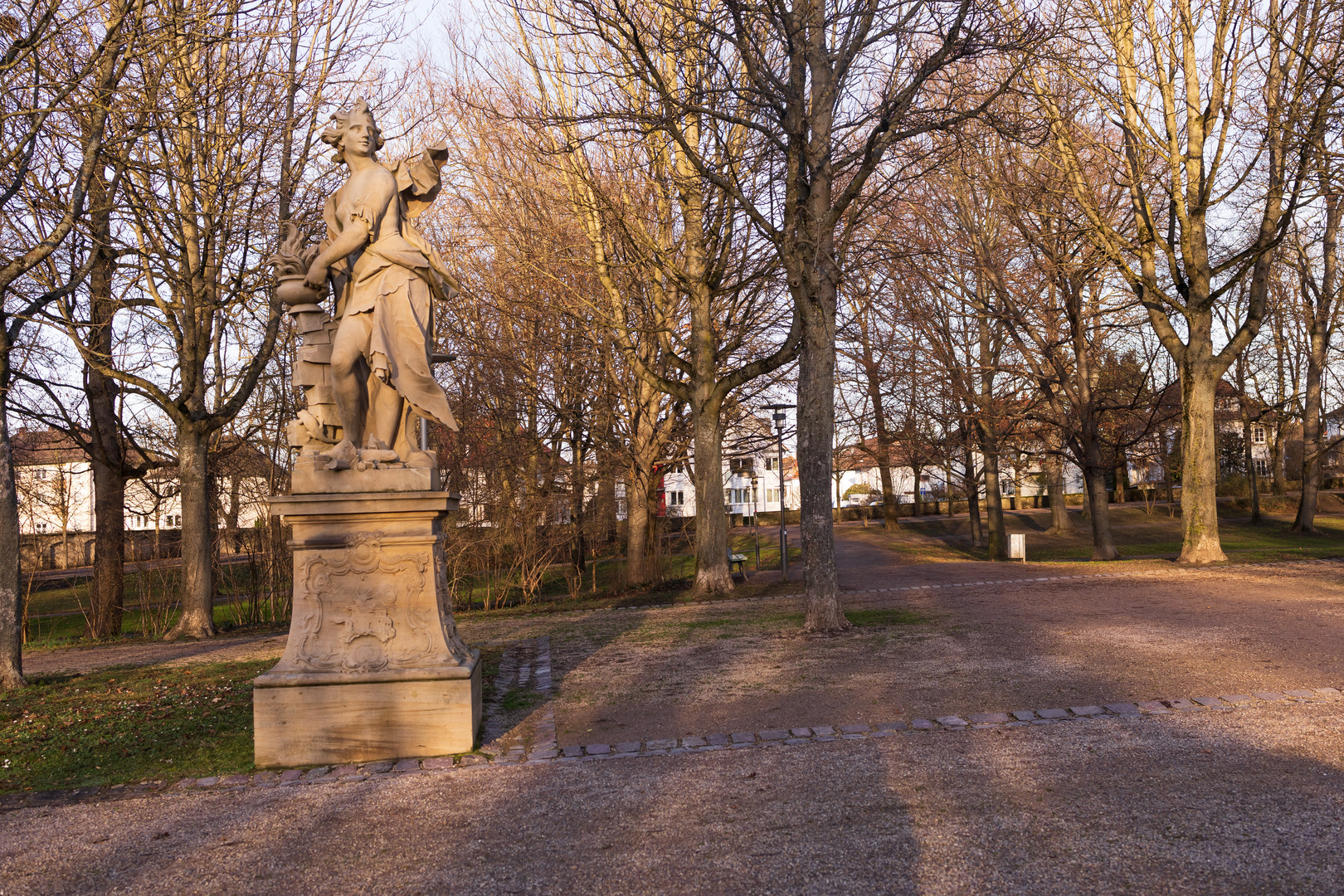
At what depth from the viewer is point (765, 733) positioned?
18.7 ft

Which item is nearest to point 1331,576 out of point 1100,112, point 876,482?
point 1100,112

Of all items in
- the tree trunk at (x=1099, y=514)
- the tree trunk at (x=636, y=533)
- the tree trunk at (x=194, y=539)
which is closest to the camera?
the tree trunk at (x=194, y=539)

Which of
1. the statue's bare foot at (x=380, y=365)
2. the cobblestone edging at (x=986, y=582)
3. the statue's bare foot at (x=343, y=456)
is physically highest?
the statue's bare foot at (x=380, y=365)

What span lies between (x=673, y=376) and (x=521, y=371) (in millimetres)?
3675

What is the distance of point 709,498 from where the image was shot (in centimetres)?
1485

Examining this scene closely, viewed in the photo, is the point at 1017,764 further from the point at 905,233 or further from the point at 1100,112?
the point at 905,233

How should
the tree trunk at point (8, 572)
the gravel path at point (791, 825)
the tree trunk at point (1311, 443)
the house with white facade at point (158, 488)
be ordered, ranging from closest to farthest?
the gravel path at point (791, 825) < the tree trunk at point (8, 572) < the house with white facade at point (158, 488) < the tree trunk at point (1311, 443)

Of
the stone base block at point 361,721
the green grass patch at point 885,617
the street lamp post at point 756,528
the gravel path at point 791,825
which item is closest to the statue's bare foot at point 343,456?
the stone base block at point 361,721

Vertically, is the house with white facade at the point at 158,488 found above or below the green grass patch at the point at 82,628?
above

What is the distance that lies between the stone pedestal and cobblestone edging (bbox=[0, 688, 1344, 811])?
5.9 inches

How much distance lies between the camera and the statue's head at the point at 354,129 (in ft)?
20.6

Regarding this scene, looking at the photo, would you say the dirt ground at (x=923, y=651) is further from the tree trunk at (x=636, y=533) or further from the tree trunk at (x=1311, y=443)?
the tree trunk at (x=1311, y=443)

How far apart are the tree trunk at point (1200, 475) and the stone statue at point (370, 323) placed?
536 inches

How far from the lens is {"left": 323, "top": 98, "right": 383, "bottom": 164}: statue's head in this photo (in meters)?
6.28
